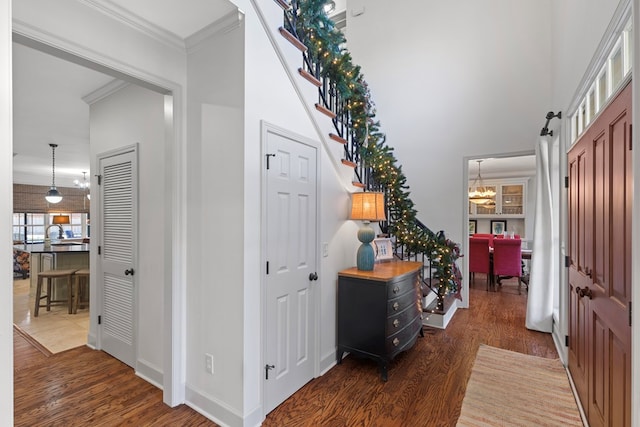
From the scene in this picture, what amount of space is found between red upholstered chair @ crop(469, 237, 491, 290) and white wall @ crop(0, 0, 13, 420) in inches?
253

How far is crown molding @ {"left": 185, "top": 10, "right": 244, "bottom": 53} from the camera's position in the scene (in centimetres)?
195

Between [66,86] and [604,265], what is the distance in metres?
4.57

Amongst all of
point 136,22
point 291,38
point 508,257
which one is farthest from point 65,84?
point 508,257

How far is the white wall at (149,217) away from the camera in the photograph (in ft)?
8.29

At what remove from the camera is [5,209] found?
2.56 ft

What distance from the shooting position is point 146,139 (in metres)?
2.68

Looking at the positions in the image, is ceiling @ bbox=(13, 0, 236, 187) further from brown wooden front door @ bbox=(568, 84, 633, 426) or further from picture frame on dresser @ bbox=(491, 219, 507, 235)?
picture frame on dresser @ bbox=(491, 219, 507, 235)

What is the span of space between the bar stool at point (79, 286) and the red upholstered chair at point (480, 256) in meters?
6.64

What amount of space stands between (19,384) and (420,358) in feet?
11.7

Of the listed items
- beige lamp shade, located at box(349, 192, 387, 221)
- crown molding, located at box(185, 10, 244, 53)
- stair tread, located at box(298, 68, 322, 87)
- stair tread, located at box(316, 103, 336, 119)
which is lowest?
beige lamp shade, located at box(349, 192, 387, 221)

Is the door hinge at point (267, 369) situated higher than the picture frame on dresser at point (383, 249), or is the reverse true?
the picture frame on dresser at point (383, 249)

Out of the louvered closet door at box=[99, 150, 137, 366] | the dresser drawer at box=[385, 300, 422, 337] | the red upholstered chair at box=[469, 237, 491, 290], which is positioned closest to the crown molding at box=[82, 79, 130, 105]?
the louvered closet door at box=[99, 150, 137, 366]

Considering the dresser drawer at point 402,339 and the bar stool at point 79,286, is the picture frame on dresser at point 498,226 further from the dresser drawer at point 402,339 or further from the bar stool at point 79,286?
the bar stool at point 79,286

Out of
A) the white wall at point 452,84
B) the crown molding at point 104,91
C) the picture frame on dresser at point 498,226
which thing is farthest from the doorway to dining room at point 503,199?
the crown molding at point 104,91
